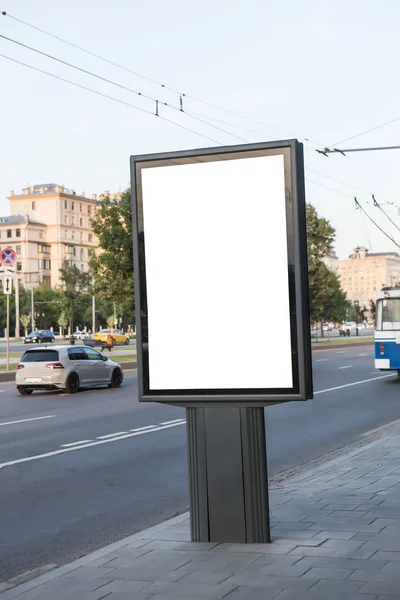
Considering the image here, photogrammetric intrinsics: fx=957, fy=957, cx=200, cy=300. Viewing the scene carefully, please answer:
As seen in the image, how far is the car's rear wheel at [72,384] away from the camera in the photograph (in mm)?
24234

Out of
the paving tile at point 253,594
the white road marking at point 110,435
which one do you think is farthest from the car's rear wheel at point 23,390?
the paving tile at point 253,594

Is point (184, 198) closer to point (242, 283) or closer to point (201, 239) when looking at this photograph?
point (201, 239)

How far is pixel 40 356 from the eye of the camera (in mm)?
24297

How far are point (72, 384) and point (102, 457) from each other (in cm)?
1271

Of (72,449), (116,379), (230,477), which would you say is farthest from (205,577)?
(116,379)

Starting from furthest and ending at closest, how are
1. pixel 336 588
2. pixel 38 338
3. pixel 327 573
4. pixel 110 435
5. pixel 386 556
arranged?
pixel 38 338 → pixel 110 435 → pixel 386 556 → pixel 327 573 → pixel 336 588

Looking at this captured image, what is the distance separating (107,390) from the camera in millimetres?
25156

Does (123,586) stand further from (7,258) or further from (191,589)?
(7,258)

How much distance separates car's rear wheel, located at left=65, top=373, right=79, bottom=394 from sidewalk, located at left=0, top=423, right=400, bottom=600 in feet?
55.7

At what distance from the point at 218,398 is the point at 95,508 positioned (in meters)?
3.12

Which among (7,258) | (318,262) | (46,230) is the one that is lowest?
Answer: (7,258)

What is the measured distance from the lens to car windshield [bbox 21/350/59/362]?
24.2 meters

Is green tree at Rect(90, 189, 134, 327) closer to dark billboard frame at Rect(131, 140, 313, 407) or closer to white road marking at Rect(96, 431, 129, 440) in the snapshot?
white road marking at Rect(96, 431, 129, 440)

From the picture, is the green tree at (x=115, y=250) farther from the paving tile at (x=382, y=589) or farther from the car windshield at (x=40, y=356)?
the paving tile at (x=382, y=589)
